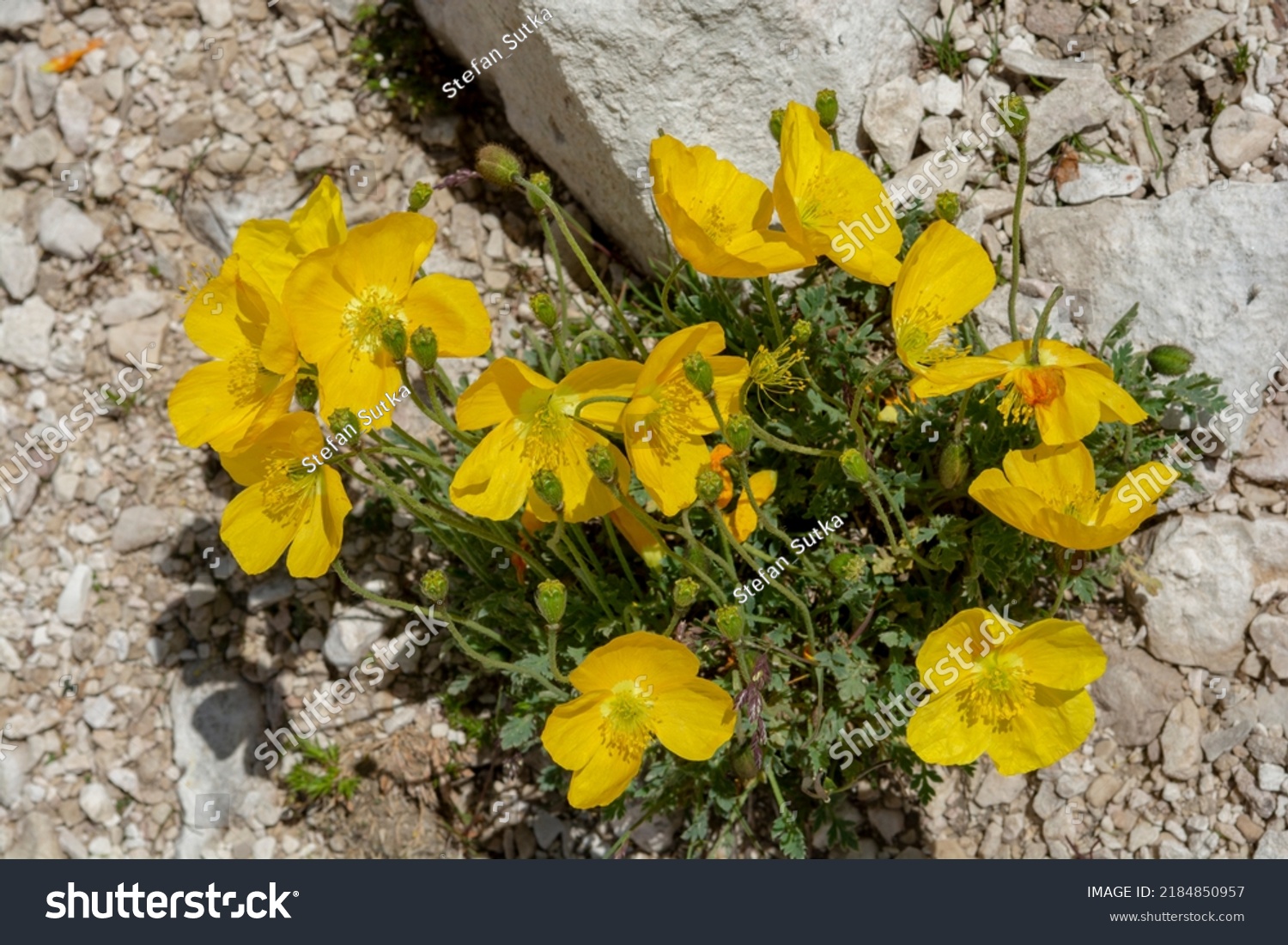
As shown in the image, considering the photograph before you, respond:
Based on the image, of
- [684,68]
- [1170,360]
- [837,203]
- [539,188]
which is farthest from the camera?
[684,68]

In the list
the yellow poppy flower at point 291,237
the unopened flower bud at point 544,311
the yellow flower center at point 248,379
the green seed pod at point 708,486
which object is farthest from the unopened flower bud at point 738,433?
the yellow flower center at point 248,379

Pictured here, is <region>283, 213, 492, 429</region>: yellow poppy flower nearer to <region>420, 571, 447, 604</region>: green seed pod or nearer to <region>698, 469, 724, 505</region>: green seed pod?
<region>420, 571, 447, 604</region>: green seed pod

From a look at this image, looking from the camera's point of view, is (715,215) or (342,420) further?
(715,215)

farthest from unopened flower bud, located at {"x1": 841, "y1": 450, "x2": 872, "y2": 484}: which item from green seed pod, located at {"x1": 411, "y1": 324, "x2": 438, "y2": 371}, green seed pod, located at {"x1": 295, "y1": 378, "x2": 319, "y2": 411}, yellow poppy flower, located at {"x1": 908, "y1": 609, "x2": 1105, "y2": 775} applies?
green seed pod, located at {"x1": 295, "y1": 378, "x2": 319, "y2": 411}

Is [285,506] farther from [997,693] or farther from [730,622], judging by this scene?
[997,693]

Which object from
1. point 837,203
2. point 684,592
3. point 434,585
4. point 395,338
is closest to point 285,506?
point 434,585

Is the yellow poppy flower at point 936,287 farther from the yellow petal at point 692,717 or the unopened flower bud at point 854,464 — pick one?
the yellow petal at point 692,717
